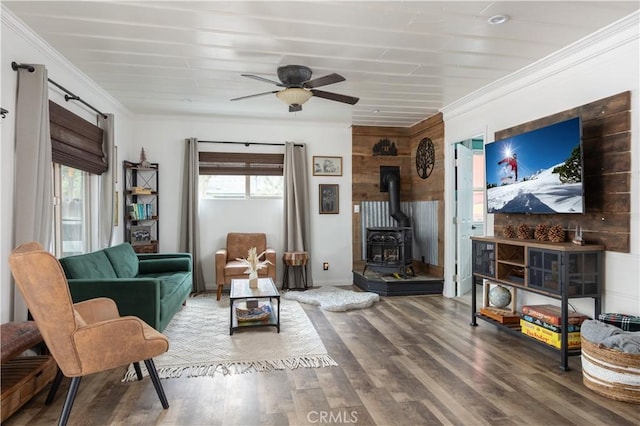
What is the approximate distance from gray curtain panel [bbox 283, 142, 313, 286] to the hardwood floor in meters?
2.69

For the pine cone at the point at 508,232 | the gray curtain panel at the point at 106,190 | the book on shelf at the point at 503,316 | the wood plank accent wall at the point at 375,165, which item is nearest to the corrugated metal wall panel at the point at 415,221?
the wood plank accent wall at the point at 375,165

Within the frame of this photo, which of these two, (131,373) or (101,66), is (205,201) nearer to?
(101,66)

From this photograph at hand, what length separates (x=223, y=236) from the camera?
6.13 metres

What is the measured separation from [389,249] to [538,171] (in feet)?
8.80

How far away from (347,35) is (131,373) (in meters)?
3.00

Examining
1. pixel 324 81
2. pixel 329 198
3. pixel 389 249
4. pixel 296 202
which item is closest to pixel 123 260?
pixel 296 202

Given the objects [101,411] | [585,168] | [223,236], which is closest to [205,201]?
A: [223,236]

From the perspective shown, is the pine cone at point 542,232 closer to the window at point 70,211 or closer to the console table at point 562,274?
the console table at point 562,274

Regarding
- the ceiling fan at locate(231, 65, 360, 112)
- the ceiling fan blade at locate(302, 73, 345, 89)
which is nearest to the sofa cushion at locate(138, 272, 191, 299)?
the ceiling fan at locate(231, 65, 360, 112)

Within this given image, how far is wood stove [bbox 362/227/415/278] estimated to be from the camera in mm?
5672

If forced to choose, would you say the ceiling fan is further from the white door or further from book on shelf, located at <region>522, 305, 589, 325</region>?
book on shelf, located at <region>522, 305, 589, 325</region>

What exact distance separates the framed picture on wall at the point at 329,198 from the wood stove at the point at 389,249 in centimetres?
77

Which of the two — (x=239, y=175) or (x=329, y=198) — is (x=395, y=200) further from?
(x=239, y=175)

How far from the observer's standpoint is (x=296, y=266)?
609 centimetres
